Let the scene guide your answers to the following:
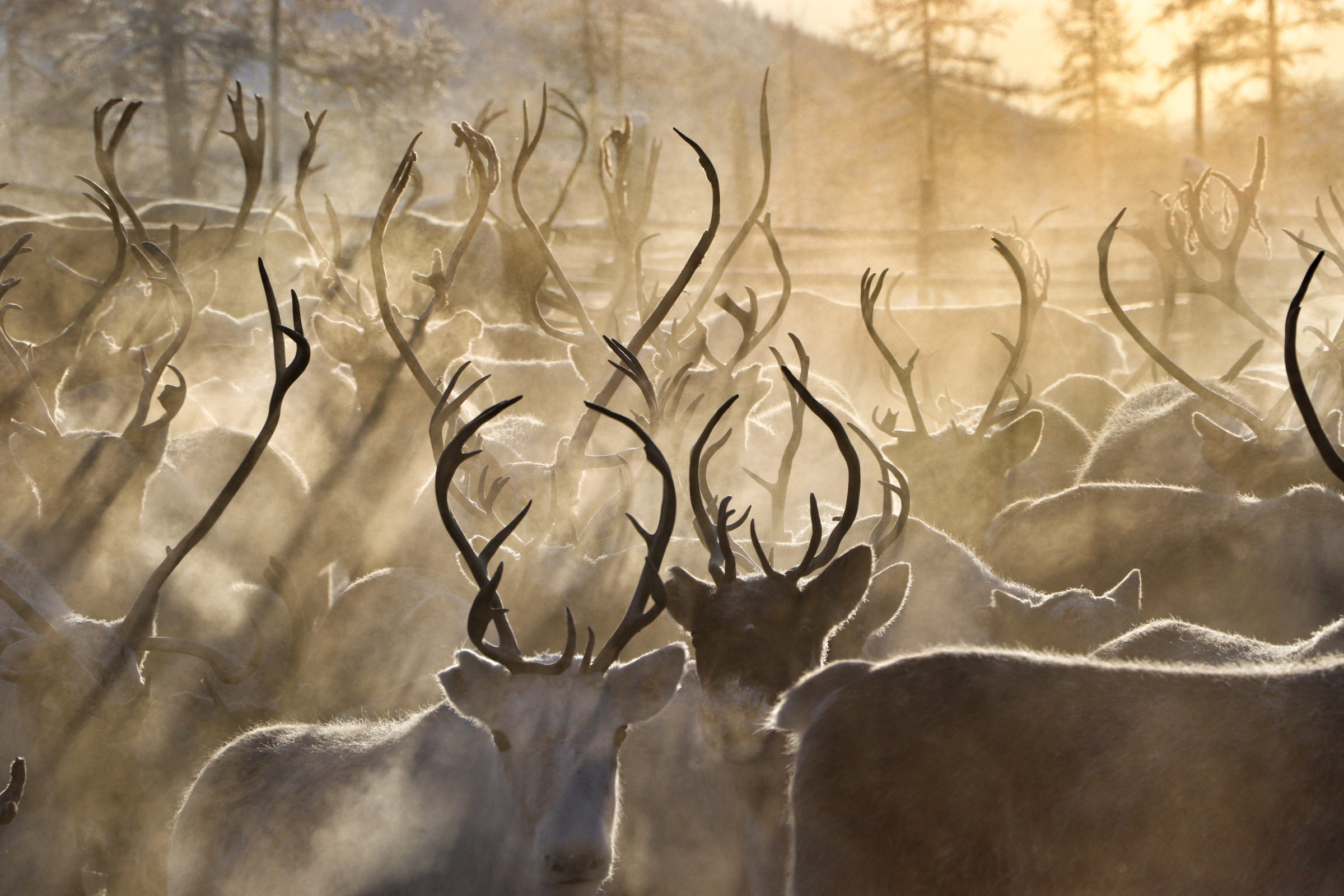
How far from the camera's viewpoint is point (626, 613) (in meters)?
3.07

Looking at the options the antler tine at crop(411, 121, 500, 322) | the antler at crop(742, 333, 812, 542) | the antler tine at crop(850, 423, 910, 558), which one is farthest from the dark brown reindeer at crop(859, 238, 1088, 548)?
the antler tine at crop(411, 121, 500, 322)

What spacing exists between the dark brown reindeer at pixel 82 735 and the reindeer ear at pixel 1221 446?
4.00m

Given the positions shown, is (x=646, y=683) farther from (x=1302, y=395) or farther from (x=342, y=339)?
(x=342, y=339)

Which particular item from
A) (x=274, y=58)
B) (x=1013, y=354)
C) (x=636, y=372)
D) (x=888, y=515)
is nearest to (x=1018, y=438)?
(x=1013, y=354)

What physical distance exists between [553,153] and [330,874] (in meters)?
42.6

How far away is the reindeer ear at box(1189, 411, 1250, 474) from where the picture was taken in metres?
4.99

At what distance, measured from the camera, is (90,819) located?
10.2ft

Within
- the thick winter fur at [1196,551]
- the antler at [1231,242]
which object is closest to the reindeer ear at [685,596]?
the thick winter fur at [1196,551]

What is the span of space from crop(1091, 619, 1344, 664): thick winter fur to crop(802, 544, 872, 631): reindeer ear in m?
0.72

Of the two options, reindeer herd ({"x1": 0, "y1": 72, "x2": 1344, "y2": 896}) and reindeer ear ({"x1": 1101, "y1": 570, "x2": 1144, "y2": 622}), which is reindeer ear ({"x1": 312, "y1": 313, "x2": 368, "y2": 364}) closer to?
reindeer herd ({"x1": 0, "y1": 72, "x2": 1344, "y2": 896})

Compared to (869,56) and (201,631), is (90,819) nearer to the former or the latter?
(201,631)

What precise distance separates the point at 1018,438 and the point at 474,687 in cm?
381

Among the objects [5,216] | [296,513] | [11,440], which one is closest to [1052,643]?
[296,513]

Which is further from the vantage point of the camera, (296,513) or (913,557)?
(296,513)
